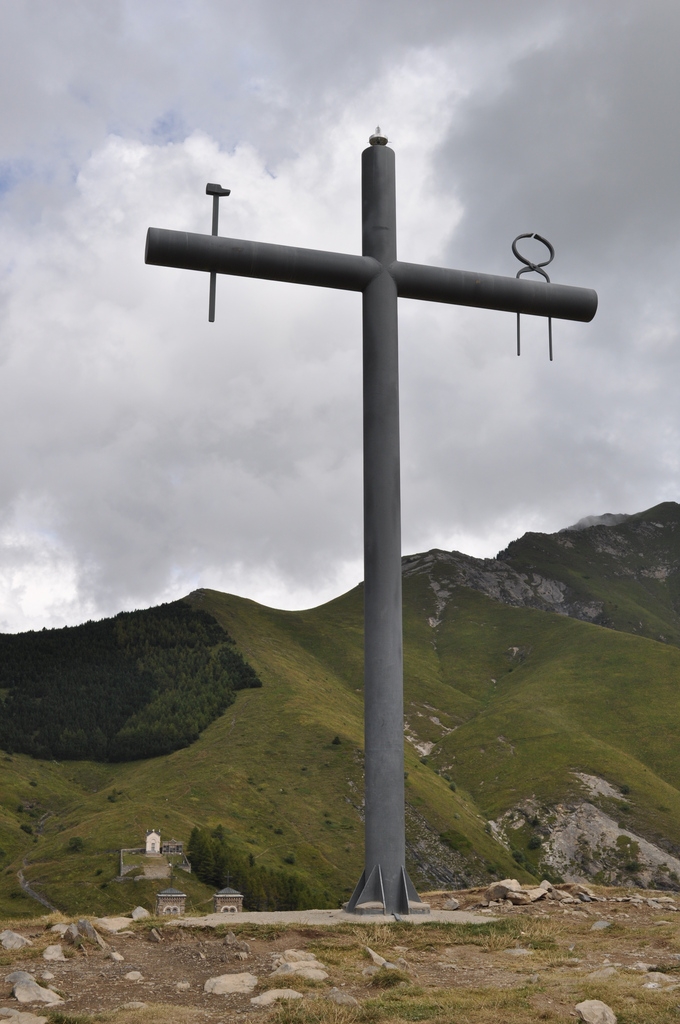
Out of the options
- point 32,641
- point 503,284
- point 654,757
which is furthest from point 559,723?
point 503,284

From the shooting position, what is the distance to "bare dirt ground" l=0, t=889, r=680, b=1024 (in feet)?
26.5

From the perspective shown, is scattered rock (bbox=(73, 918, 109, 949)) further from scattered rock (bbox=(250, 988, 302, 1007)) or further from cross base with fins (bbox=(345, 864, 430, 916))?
cross base with fins (bbox=(345, 864, 430, 916))

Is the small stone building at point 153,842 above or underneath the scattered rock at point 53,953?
underneath

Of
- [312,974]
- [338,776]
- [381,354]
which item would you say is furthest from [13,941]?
[338,776]

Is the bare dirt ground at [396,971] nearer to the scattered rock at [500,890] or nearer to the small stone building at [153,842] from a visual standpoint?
the scattered rock at [500,890]

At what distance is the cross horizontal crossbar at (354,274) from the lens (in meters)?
15.4

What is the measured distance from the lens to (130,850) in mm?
91688

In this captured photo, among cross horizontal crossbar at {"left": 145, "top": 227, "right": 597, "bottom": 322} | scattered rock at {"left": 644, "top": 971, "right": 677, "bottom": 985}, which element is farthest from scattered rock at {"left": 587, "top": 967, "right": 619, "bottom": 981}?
cross horizontal crossbar at {"left": 145, "top": 227, "right": 597, "bottom": 322}

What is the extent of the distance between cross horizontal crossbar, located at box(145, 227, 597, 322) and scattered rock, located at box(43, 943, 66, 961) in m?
10.5

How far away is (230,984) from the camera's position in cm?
935

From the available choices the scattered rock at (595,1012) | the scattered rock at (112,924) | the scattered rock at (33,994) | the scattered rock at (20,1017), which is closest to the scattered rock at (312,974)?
the scattered rock at (33,994)

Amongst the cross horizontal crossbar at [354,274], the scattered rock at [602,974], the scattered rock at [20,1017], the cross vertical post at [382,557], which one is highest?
the cross horizontal crossbar at [354,274]

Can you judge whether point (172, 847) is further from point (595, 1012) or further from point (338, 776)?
point (595, 1012)

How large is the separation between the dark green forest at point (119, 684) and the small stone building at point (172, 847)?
49.9 m
